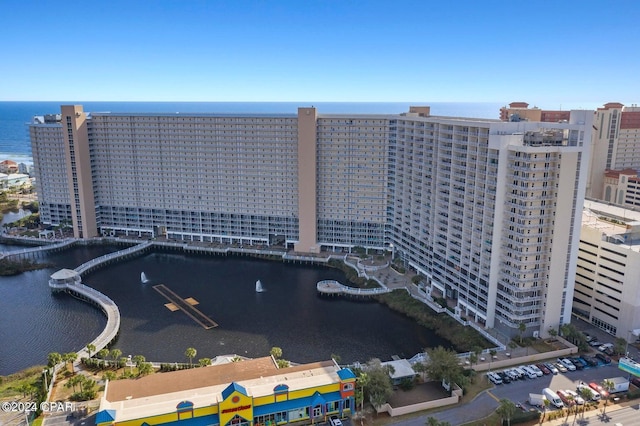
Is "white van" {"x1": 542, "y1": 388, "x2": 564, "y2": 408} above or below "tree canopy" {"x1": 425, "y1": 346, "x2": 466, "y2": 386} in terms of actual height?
below

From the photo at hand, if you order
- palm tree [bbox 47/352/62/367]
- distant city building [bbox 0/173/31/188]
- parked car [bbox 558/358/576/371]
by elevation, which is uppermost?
distant city building [bbox 0/173/31/188]

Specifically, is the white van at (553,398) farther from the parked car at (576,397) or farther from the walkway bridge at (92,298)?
the walkway bridge at (92,298)

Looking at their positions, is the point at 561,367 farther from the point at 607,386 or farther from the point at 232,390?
the point at 232,390

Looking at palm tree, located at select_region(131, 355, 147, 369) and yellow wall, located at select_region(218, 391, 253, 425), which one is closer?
yellow wall, located at select_region(218, 391, 253, 425)

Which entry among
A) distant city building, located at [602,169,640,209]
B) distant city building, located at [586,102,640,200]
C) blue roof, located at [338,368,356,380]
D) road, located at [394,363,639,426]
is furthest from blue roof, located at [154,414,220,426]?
distant city building, located at [586,102,640,200]

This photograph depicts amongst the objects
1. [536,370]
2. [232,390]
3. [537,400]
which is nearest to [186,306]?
[232,390]

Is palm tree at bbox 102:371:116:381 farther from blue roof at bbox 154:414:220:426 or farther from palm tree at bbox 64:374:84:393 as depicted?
blue roof at bbox 154:414:220:426

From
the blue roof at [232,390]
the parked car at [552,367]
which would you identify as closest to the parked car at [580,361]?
the parked car at [552,367]
